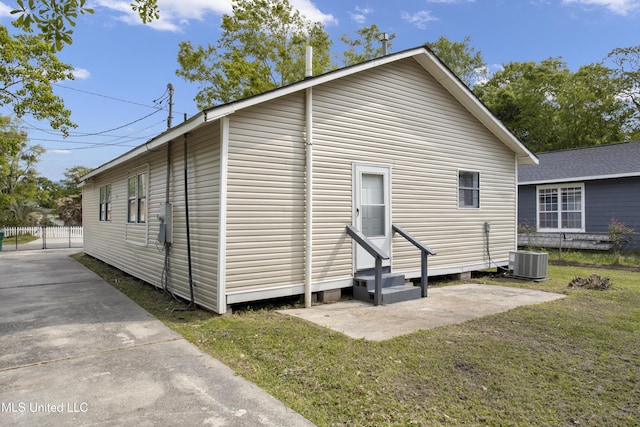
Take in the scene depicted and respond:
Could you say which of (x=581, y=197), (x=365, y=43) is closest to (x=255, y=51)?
(x=365, y=43)

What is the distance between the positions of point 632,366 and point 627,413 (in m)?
1.09

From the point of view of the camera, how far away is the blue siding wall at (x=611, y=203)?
44.1 feet

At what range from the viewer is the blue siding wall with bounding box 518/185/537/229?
16.0 m

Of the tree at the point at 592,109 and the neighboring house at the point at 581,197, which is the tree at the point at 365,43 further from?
the neighboring house at the point at 581,197

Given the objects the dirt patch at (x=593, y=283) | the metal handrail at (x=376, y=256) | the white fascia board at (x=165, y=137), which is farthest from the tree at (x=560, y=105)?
the white fascia board at (x=165, y=137)

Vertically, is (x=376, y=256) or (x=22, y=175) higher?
(x=22, y=175)

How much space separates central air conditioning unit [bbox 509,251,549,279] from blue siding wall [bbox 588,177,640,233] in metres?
7.00

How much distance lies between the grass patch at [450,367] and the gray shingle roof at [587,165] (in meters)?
9.92

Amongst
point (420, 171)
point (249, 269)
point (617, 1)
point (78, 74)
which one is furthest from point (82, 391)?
point (617, 1)

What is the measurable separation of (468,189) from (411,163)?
6.77 feet

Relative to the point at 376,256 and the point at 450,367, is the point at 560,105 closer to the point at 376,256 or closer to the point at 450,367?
the point at 376,256

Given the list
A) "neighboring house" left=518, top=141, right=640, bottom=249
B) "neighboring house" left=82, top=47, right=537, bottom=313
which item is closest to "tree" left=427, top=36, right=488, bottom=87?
"neighboring house" left=518, top=141, right=640, bottom=249

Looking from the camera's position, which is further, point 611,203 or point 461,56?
point 461,56

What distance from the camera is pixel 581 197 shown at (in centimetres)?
1473
